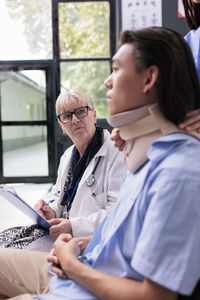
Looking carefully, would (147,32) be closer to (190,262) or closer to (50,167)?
(190,262)

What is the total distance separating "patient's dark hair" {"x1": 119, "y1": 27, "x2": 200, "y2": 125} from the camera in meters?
0.80

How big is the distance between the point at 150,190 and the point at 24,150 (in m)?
5.44

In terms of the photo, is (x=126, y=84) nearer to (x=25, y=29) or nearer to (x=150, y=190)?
(x=150, y=190)

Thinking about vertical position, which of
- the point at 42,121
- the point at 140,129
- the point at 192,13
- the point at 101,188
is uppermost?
the point at 192,13

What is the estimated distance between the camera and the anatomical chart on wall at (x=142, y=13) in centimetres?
518

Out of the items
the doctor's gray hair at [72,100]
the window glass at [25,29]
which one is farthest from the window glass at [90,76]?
the doctor's gray hair at [72,100]

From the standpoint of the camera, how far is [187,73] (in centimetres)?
81

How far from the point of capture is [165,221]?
0.70 meters

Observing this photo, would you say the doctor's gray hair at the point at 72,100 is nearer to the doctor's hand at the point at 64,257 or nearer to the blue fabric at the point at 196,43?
the blue fabric at the point at 196,43

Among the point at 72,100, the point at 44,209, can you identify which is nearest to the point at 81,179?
the point at 44,209

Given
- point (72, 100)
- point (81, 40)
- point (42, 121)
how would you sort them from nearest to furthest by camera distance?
1. point (72, 100)
2. point (81, 40)
3. point (42, 121)

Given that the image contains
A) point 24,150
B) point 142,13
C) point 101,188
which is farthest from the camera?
point 24,150

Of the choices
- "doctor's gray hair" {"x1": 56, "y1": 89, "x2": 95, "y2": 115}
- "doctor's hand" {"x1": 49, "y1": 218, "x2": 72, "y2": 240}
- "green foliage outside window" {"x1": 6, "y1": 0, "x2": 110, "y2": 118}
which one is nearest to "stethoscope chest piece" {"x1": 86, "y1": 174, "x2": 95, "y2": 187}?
"doctor's hand" {"x1": 49, "y1": 218, "x2": 72, "y2": 240}

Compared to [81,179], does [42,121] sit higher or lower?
lower
